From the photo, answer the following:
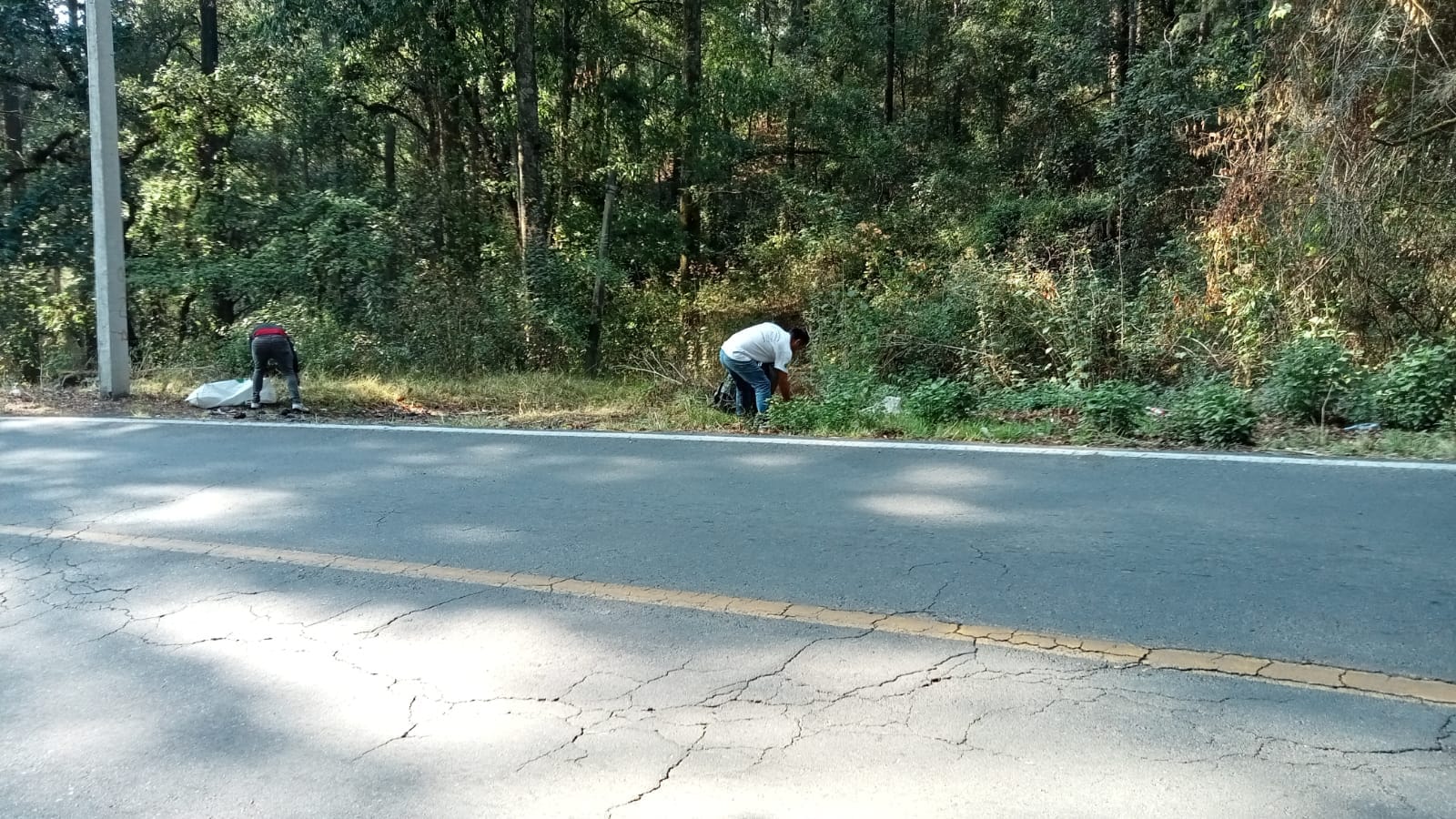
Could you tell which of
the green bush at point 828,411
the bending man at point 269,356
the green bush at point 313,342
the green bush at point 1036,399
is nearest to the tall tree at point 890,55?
the green bush at point 313,342

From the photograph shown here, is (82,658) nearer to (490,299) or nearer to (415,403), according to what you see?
(415,403)

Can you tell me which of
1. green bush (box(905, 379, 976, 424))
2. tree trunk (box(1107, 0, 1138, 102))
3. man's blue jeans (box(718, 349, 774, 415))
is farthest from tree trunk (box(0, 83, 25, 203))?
tree trunk (box(1107, 0, 1138, 102))

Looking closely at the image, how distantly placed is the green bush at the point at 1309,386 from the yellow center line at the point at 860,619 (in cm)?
629

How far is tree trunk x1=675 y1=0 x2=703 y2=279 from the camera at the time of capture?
19531 mm

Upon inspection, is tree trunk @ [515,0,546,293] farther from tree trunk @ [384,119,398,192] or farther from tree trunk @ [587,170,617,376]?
tree trunk @ [384,119,398,192]

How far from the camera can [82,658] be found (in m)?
4.30

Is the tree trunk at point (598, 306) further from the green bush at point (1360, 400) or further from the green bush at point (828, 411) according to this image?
the green bush at point (1360, 400)

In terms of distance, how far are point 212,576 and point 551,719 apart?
9.06 ft

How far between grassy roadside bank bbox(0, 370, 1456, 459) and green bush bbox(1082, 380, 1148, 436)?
16cm

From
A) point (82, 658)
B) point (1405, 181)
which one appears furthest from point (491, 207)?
point (82, 658)

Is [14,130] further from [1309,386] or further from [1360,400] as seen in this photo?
[1360,400]

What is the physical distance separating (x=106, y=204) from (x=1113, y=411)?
Result: 1262 cm

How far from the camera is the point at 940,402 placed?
33.1 feet

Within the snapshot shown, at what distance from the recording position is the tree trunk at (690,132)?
1953 centimetres
